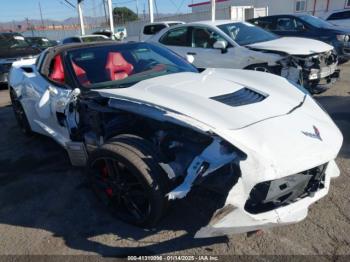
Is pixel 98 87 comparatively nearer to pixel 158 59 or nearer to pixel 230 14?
pixel 158 59

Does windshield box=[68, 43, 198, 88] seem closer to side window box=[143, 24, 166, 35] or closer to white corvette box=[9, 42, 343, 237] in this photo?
white corvette box=[9, 42, 343, 237]

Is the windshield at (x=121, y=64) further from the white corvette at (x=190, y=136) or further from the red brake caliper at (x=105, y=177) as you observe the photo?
A: the red brake caliper at (x=105, y=177)

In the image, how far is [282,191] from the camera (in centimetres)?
228

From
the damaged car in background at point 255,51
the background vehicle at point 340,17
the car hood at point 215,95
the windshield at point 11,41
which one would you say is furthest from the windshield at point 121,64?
the background vehicle at point 340,17

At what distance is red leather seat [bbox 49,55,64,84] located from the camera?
3.69m

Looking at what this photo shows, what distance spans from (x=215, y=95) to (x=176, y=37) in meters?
5.02

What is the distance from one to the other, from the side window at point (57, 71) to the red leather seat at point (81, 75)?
161 mm

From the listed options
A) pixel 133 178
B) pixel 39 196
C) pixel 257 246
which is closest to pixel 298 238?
pixel 257 246

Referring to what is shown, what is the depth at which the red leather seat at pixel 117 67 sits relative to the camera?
348 centimetres

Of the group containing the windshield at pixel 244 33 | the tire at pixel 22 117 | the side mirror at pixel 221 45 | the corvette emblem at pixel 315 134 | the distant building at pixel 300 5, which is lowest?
the tire at pixel 22 117

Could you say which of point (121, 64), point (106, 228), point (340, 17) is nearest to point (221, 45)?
point (121, 64)

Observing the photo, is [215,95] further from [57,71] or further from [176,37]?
[176,37]

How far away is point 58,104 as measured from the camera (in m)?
3.51

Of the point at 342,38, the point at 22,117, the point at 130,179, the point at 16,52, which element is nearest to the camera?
the point at 130,179
